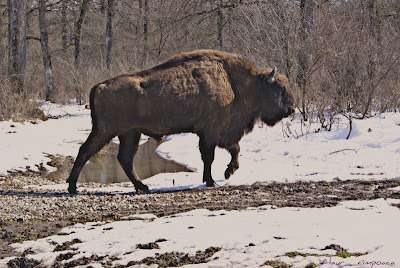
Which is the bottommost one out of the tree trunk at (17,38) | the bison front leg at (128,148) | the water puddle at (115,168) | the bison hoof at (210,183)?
the water puddle at (115,168)

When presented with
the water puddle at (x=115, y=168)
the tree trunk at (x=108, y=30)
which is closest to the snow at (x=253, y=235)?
the water puddle at (x=115, y=168)

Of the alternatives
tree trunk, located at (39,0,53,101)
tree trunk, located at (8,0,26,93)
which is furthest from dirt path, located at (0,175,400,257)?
tree trunk, located at (39,0,53,101)

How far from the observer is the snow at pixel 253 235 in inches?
151

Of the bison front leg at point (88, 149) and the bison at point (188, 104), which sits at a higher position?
the bison at point (188, 104)

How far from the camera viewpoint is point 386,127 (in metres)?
10.9

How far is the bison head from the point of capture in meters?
8.70

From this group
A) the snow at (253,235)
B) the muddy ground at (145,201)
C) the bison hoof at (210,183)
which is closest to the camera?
the snow at (253,235)

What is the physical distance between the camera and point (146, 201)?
271 inches

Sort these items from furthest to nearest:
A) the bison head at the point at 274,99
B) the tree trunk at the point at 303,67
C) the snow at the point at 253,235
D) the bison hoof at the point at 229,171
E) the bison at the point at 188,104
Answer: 1. the tree trunk at the point at 303,67
2. the bison head at the point at 274,99
3. the bison hoof at the point at 229,171
4. the bison at the point at 188,104
5. the snow at the point at 253,235

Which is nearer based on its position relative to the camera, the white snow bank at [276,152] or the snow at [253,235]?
the snow at [253,235]

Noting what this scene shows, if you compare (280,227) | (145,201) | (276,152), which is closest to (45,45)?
(276,152)

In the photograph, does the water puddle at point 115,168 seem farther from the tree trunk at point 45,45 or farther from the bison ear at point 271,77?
the tree trunk at point 45,45

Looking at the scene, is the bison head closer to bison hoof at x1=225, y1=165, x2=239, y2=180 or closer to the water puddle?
bison hoof at x1=225, y1=165, x2=239, y2=180

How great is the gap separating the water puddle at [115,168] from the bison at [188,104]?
2233mm
